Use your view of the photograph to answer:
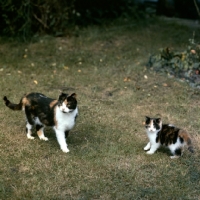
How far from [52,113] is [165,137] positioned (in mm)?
1551

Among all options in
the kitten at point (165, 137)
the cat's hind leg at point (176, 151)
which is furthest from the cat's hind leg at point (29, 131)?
the cat's hind leg at point (176, 151)

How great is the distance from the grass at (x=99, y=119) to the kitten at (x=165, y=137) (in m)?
0.13

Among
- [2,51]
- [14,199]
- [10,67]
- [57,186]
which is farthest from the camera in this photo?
[2,51]

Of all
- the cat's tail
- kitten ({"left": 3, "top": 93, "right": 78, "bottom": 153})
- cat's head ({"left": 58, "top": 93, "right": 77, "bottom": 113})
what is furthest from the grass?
cat's head ({"left": 58, "top": 93, "right": 77, "bottom": 113})

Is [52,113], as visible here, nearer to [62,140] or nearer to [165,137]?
[62,140]

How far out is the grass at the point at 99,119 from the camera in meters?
4.99

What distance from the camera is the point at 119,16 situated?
14.4m

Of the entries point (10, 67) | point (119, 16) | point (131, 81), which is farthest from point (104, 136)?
point (119, 16)

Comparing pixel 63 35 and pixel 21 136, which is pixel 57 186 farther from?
pixel 63 35

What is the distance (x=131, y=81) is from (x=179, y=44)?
3.50 m

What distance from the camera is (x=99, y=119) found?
7.11 m

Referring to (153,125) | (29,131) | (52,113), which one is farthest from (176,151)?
(29,131)

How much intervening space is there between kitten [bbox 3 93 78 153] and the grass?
196mm

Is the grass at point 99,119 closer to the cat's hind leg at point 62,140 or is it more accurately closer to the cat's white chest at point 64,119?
the cat's hind leg at point 62,140
